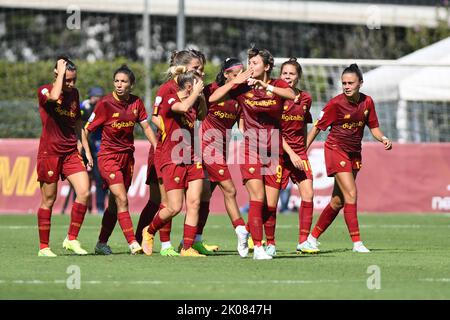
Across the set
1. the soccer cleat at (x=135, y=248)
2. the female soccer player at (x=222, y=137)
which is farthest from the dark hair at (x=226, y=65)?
the soccer cleat at (x=135, y=248)

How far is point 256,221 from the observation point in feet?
40.8

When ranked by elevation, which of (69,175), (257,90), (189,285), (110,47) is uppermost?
(110,47)

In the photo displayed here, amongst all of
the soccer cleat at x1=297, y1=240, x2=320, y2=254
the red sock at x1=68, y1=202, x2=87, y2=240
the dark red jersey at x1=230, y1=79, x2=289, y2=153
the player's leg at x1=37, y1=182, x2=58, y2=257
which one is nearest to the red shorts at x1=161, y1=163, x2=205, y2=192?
the dark red jersey at x1=230, y1=79, x2=289, y2=153

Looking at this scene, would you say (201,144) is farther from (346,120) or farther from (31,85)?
(31,85)

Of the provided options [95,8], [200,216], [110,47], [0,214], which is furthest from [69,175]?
[110,47]

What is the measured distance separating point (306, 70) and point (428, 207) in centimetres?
437

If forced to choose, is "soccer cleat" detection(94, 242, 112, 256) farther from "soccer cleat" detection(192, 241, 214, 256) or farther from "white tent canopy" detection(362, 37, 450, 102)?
"white tent canopy" detection(362, 37, 450, 102)

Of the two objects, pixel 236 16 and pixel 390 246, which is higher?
pixel 236 16

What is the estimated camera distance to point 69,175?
42.8 ft

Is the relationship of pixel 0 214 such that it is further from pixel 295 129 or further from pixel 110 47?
pixel 110 47

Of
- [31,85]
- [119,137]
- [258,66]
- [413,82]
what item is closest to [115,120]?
[119,137]

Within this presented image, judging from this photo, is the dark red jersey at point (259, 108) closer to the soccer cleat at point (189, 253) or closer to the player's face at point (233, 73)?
the player's face at point (233, 73)

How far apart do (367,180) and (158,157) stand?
1102cm

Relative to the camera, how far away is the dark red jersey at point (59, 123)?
12.9 metres
